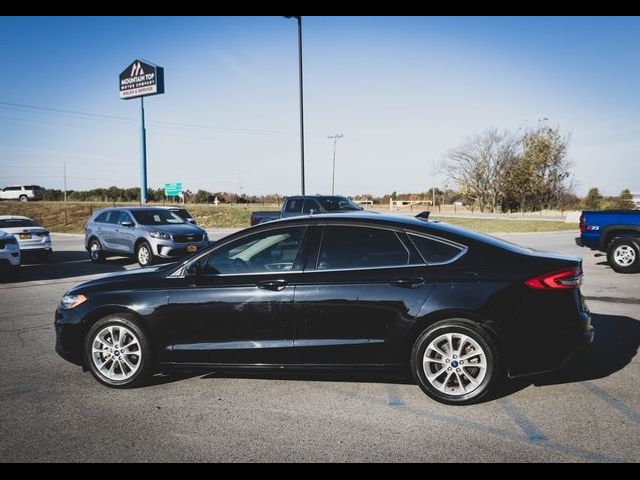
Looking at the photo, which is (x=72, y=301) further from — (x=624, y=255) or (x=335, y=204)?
(x=335, y=204)

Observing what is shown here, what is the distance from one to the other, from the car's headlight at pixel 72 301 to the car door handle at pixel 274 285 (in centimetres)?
176

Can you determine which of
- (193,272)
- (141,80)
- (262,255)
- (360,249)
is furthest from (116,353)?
(141,80)

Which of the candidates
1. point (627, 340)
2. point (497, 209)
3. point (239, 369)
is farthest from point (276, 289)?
point (497, 209)

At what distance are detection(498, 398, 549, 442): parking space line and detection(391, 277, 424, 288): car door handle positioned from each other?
3.95ft

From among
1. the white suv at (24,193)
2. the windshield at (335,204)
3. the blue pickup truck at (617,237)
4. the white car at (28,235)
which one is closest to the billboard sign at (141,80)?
the white suv at (24,193)

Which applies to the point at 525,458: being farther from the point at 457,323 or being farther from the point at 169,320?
the point at 169,320

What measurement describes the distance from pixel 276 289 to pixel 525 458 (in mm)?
2312

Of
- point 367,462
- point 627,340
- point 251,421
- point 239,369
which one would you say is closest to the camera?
point 367,462

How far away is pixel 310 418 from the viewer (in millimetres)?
4137

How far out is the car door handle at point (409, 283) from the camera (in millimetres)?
4461

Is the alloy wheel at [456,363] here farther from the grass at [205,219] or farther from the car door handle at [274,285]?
the grass at [205,219]

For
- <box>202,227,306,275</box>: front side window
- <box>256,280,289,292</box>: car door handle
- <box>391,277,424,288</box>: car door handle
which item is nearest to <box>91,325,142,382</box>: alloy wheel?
<box>202,227,306,275</box>: front side window
